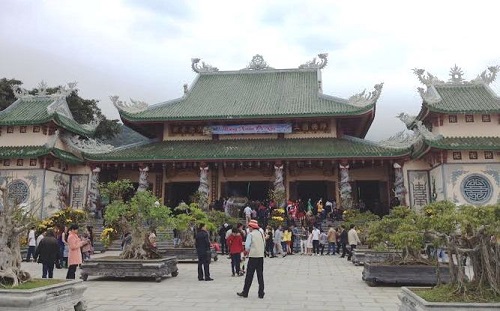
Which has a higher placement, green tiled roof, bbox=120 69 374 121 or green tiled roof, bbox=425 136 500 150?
green tiled roof, bbox=120 69 374 121

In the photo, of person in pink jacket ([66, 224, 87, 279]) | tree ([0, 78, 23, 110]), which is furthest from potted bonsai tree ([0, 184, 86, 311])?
tree ([0, 78, 23, 110])

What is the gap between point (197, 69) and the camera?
35875 mm

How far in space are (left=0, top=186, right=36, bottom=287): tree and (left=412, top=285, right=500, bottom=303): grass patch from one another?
6299 mm

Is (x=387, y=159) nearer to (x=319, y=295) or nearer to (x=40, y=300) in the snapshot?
(x=319, y=295)

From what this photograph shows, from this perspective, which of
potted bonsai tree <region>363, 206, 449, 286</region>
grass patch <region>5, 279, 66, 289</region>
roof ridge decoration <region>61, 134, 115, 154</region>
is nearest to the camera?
grass patch <region>5, 279, 66, 289</region>

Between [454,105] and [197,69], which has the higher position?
[197,69]

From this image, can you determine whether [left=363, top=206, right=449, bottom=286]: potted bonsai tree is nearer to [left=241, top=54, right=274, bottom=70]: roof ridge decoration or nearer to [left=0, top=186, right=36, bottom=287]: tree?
[left=0, top=186, right=36, bottom=287]: tree

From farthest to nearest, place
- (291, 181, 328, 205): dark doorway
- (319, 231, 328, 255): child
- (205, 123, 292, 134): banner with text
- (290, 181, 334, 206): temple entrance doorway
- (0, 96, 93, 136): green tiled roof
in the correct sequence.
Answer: (291, 181, 328, 205): dark doorway → (290, 181, 334, 206): temple entrance doorway → (205, 123, 292, 134): banner with text → (0, 96, 93, 136): green tiled roof → (319, 231, 328, 255): child

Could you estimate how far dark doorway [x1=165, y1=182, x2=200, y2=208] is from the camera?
29297 mm

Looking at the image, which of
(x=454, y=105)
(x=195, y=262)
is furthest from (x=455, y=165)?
(x=195, y=262)

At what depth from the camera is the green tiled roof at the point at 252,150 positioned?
2497 centimetres

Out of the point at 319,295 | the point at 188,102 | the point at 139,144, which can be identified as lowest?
the point at 319,295

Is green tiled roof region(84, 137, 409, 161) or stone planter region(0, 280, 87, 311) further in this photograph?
green tiled roof region(84, 137, 409, 161)

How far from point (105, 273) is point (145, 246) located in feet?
4.75
